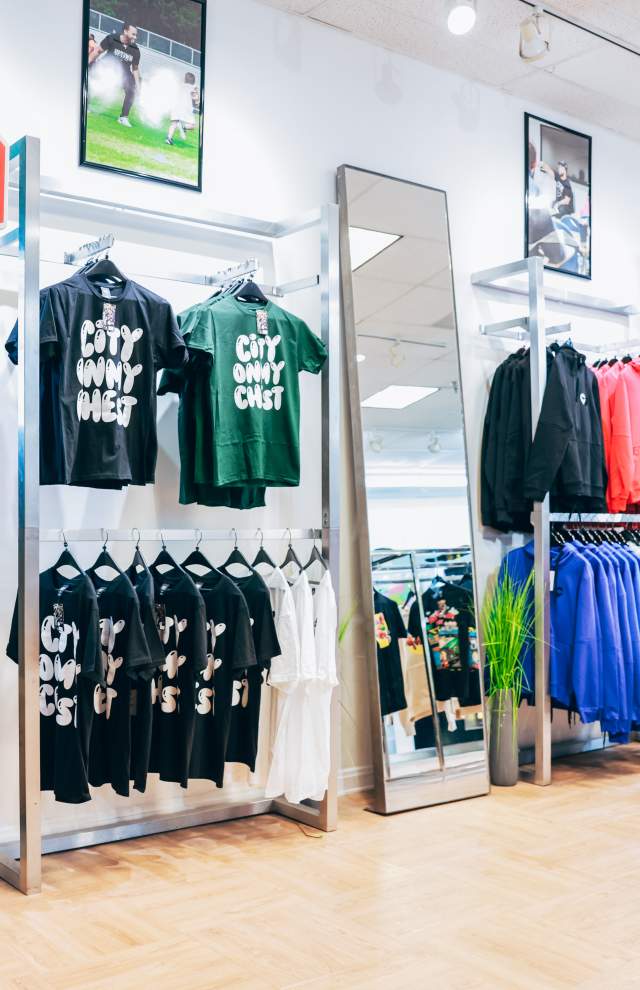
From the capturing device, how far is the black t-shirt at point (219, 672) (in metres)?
3.70

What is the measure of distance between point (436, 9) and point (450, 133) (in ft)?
2.38

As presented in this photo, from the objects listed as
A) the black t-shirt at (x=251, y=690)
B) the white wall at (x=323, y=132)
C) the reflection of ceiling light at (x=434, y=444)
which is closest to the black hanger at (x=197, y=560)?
the black t-shirt at (x=251, y=690)

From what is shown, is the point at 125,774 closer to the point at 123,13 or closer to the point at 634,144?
the point at 123,13

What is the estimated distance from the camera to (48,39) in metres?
3.78

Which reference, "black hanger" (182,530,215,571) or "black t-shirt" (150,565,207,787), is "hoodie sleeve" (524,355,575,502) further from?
"black t-shirt" (150,565,207,787)

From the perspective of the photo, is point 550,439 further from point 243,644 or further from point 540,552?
point 243,644

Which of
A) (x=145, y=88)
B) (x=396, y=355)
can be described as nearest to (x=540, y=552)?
(x=396, y=355)

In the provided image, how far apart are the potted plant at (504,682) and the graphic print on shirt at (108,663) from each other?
1.93 metres

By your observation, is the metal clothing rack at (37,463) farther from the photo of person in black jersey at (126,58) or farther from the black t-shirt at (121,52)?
the black t-shirt at (121,52)

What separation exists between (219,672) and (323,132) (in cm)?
246

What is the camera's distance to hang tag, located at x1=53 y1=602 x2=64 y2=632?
3393 millimetres

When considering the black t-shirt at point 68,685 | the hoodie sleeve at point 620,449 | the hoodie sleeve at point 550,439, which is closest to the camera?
the black t-shirt at point 68,685

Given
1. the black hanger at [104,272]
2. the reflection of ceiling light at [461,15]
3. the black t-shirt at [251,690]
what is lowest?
the black t-shirt at [251,690]

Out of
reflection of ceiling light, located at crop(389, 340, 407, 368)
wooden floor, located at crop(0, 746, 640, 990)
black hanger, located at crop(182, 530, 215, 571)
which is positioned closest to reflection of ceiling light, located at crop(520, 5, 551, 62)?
reflection of ceiling light, located at crop(389, 340, 407, 368)
